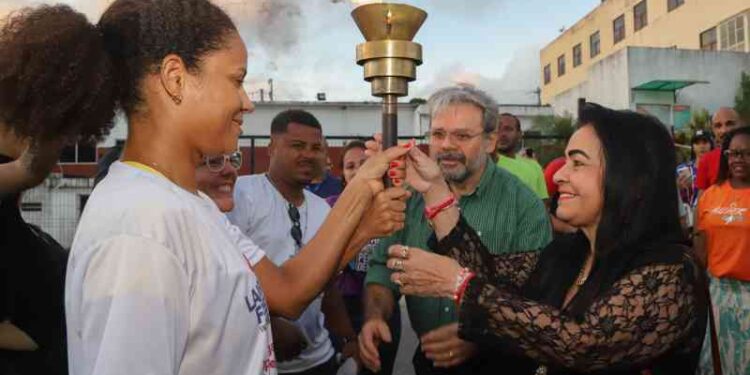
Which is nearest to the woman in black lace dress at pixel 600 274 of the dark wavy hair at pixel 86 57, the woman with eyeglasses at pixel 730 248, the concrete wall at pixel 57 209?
the dark wavy hair at pixel 86 57

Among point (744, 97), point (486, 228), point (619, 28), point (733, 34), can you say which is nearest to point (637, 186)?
point (486, 228)

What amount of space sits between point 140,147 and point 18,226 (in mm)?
954

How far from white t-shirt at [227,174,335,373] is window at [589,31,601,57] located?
44082mm

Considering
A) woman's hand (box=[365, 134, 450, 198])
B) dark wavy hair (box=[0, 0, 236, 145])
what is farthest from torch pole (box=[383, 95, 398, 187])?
dark wavy hair (box=[0, 0, 236, 145])

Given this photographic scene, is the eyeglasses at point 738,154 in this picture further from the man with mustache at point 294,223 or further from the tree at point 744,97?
the tree at point 744,97

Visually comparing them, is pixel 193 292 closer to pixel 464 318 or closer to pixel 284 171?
pixel 464 318

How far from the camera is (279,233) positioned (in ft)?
12.8

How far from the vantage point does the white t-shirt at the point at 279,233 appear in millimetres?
3789

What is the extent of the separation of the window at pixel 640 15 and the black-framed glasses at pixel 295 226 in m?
40.2

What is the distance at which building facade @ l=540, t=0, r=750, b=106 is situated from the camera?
106 feet

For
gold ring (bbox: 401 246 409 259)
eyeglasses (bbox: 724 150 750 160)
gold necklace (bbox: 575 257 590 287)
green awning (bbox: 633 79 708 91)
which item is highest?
green awning (bbox: 633 79 708 91)

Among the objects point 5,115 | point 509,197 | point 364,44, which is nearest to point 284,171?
point 509,197

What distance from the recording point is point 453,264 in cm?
240

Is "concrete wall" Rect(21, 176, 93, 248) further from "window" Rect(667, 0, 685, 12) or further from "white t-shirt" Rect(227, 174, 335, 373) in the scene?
"window" Rect(667, 0, 685, 12)
